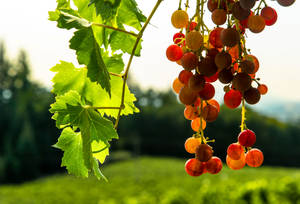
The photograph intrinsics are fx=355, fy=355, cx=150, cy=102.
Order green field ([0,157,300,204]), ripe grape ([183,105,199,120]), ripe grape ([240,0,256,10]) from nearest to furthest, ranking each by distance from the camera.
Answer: ripe grape ([240,0,256,10])
ripe grape ([183,105,199,120])
green field ([0,157,300,204])

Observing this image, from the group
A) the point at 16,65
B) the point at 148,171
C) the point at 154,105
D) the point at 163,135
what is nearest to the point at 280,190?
the point at 148,171

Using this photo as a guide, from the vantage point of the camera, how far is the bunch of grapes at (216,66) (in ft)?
1.60

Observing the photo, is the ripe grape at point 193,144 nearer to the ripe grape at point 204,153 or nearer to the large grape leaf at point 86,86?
the ripe grape at point 204,153

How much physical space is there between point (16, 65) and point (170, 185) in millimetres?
23570

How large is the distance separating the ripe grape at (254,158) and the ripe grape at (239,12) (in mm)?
204

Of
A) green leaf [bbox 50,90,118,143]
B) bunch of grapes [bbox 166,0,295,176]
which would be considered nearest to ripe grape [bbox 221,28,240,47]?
bunch of grapes [bbox 166,0,295,176]

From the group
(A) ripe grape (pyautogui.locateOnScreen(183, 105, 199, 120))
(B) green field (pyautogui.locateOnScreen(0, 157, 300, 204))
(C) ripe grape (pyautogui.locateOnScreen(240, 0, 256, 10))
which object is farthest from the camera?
(B) green field (pyautogui.locateOnScreen(0, 157, 300, 204))

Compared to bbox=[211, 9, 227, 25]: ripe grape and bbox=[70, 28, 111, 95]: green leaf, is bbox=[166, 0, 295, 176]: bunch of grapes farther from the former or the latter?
bbox=[70, 28, 111, 95]: green leaf

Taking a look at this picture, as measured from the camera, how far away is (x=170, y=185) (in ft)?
39.2

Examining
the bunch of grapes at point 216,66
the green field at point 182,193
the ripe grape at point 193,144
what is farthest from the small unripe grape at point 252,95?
the green field at point 182,193

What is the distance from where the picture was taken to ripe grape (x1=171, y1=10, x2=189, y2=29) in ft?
1.73

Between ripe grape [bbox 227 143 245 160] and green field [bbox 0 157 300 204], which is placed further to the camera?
green field [bbox 0 157 300 204]

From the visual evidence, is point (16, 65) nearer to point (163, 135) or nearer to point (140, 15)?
point (163, 135)

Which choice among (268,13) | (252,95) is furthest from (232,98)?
(268,13)
